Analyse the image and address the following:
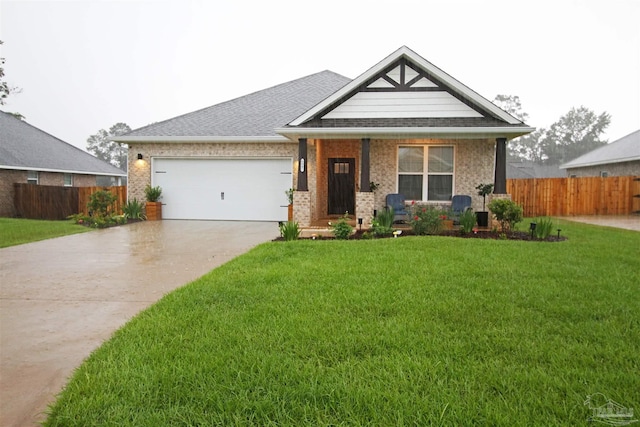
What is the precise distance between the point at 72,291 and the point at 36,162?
18.3 meters

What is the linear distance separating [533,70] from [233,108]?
3248 cm

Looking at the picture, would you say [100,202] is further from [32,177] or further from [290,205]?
[32,177]

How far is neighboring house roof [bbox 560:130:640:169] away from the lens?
813 inches

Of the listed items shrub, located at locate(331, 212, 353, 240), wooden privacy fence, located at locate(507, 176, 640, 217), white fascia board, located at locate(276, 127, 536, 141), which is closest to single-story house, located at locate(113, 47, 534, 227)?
white fascia board, located at locate(276, 127, 536, 141)

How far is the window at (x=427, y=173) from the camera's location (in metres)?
13.4

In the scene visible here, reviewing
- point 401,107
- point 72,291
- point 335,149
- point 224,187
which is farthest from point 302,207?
point 72,291

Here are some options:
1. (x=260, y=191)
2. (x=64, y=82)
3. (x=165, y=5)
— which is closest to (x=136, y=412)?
(x=260, y=191)

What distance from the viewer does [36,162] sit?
779 inches

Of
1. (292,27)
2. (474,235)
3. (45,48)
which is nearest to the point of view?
(474,235)

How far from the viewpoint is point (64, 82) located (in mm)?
31875

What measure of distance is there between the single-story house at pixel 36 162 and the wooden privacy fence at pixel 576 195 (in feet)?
71.7

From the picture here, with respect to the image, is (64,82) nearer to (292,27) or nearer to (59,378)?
(292,27)

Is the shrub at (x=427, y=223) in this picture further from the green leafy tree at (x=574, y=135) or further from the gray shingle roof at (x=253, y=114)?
the green leafy tree at (x=574, y=135)

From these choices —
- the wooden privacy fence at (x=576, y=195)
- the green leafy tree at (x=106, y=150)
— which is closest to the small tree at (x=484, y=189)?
the wooden privacy fence at (x=576, y=195)
